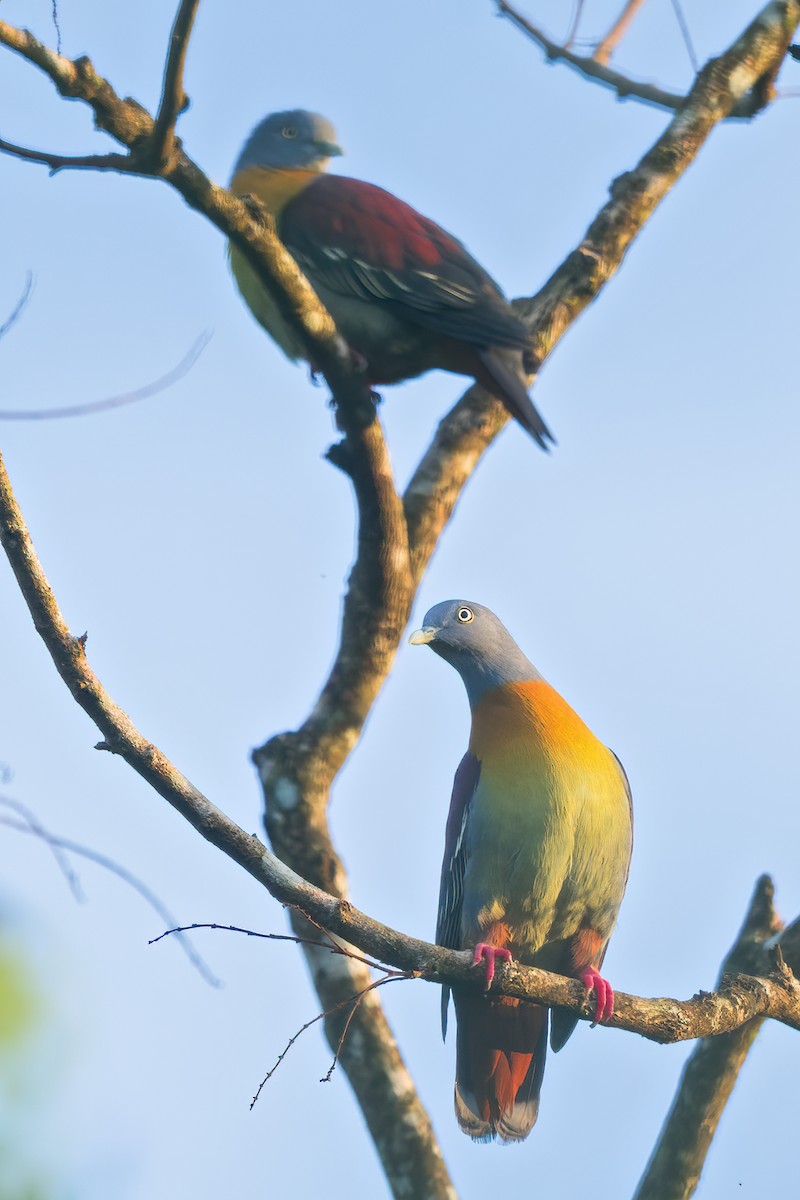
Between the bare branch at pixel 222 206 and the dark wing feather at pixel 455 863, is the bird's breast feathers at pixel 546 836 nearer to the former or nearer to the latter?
the dark wing feather at pixel 455 863

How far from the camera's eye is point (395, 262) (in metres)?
4.16

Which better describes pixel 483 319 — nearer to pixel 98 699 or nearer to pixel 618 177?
pixel 618 177

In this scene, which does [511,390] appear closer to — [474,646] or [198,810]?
[474,646]

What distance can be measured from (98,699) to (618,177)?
3.45m

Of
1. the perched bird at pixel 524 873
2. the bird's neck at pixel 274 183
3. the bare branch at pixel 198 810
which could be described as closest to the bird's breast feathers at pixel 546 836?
the perched bird at pixel 524 873

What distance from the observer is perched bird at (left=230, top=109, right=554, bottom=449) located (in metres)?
4.01

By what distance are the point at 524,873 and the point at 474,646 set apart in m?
0.94

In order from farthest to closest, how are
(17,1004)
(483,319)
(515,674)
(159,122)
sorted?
(515,674) < (483,319) < (159,122) < (17,1004)

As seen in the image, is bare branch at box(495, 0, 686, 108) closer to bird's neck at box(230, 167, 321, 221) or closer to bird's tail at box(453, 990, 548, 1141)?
bird's neck at box(230, 167, 321, 221)

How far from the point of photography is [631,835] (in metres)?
4.23

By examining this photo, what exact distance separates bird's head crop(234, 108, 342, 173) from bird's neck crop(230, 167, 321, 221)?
0.09m

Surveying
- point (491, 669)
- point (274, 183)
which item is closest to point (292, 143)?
point (274, 183)

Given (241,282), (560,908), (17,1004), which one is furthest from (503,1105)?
(241,282)

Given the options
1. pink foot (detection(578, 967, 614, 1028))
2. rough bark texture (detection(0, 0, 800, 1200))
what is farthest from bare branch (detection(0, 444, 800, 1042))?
pink foot (detection(578, 967, 614, 1028))
